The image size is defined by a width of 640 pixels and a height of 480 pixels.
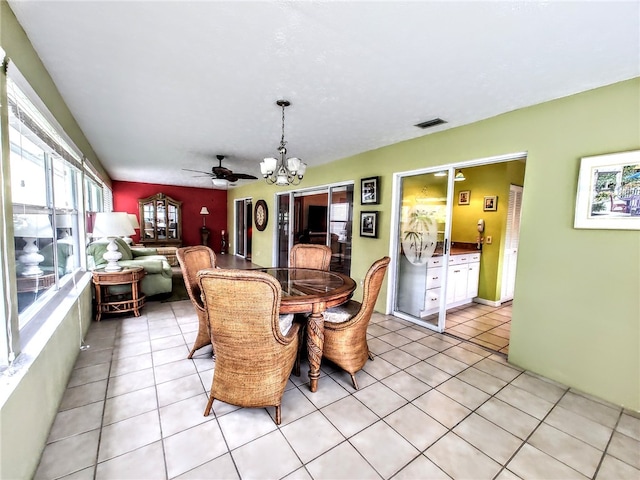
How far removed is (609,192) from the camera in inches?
80.9

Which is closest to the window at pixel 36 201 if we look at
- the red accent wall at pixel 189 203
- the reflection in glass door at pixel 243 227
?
the reflection in glass door at pixel 243 227

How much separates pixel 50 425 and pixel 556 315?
3.80 m

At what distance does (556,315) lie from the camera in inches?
93.0

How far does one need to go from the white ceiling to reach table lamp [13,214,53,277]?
1.10 metres

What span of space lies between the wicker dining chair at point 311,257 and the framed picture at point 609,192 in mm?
2334

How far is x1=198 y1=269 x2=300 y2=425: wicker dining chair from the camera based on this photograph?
1.53 metres

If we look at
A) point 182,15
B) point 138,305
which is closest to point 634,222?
point 182,15

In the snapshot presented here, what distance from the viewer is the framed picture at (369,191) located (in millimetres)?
3957

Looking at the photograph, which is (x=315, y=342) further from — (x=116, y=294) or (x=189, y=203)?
(x=189, y=203)

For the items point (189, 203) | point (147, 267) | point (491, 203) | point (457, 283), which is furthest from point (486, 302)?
point (189, 203)

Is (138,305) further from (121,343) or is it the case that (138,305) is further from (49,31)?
(49,31)

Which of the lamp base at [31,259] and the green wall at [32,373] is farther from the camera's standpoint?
the lamp base at [31,259]

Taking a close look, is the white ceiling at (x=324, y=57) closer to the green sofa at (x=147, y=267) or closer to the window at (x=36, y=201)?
the window at (x=36, y=201)

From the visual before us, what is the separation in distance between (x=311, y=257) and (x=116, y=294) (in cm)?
269
